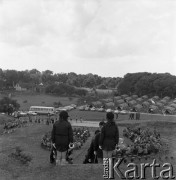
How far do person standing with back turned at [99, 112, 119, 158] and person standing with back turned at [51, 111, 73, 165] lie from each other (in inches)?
35.1

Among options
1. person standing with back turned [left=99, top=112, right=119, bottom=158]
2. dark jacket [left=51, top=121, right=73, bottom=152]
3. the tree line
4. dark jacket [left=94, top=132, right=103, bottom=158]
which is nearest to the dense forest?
the tree line

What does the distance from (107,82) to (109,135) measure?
124421mm

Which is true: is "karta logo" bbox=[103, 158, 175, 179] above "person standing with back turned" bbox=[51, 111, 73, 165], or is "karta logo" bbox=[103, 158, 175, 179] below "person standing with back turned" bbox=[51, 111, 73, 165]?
below

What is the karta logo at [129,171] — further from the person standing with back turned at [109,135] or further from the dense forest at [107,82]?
the dense forest at [107,82]

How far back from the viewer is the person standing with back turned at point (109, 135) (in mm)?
9508

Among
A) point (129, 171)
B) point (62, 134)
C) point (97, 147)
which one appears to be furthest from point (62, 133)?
point (129, 171)

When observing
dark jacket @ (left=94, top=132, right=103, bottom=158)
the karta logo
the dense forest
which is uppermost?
the dense forest

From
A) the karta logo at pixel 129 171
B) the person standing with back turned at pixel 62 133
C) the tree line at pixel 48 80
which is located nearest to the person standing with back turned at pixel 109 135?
the karta logo at pixel 129 171

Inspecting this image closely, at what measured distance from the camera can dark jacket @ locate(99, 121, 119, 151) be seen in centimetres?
952

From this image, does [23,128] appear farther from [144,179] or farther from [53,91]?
[53,91]

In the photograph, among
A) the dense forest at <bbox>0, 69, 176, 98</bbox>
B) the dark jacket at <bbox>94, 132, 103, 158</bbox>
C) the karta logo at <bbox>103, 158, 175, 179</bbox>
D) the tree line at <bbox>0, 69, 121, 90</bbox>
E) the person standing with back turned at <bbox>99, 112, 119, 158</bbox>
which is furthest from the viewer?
the tree line at <bbox>0, 69, 121, 90</bbox>

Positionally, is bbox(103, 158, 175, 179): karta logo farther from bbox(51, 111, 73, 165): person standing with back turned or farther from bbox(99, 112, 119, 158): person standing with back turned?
bbox(51, 111, 73, 165): person standing with back turned

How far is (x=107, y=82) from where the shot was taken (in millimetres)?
133750

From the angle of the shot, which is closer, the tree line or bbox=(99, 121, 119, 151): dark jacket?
bbox=(99, 121, 119, 151): dark jacket
